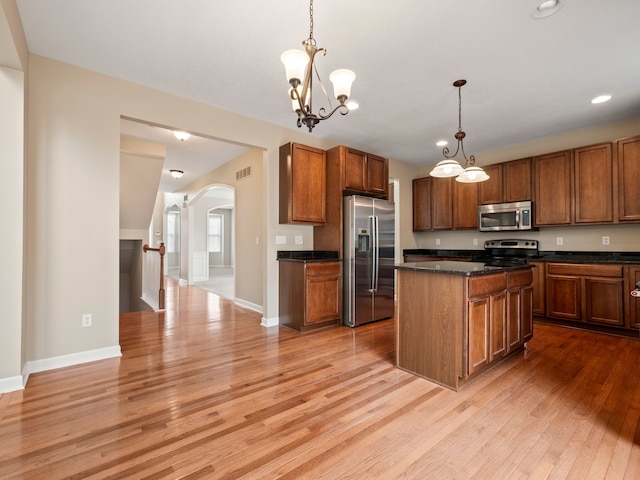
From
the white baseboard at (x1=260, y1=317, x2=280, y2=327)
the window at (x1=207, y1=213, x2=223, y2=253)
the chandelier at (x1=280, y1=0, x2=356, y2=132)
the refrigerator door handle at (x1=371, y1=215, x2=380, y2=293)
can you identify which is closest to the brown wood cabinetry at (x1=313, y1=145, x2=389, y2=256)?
the refrigerator door handle at (x1=371, y1=215, x2=380, y2=293)

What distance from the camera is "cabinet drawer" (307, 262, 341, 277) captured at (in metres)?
3.85

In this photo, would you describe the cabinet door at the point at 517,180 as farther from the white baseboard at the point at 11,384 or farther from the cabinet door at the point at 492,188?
the white baseboard at the point at 11,384

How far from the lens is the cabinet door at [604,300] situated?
3.68 m

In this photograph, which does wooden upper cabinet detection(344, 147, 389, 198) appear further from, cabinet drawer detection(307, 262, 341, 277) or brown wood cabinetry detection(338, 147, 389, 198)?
cabinet drawer detection(307, 262, 341, 277)

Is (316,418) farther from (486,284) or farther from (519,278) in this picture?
(519,278)

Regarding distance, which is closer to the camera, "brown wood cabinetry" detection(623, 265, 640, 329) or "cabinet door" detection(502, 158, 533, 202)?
"brown wood cabinetry" detection(623, 265, 640, 329)

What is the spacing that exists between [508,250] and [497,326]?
2886 mm

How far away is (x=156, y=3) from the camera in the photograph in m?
2.08

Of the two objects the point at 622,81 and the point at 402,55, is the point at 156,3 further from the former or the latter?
the point at 622,81

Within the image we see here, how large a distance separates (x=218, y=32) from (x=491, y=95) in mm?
2879

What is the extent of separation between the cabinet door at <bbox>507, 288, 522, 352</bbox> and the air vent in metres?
4.25

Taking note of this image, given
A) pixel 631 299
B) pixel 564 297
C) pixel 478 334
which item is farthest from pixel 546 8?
pixel 564 297

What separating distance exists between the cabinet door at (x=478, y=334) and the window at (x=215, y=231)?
11945mm

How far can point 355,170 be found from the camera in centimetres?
436
